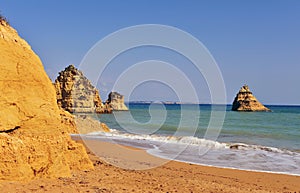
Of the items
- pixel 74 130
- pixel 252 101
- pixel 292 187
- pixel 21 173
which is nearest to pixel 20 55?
pixel 21 173

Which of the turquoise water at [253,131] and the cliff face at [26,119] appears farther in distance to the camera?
the turquoise water at [253,131]

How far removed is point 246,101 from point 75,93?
60.7 m

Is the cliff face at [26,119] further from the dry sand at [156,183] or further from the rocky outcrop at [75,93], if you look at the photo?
the rocky outcrop at [75,93]

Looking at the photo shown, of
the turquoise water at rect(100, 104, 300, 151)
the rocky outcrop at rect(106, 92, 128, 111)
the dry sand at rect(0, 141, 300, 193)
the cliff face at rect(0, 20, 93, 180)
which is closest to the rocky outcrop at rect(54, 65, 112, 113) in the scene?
the turquoise water at rect(100, 104, 300, 151)

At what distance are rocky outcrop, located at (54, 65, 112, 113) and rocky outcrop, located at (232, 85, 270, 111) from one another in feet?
A: 160

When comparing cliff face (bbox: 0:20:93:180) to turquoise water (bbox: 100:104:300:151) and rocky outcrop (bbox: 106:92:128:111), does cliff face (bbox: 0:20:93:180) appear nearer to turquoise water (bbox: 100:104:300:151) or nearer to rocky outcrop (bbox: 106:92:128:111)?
turquoise water (bbox: 100:104:300:151)

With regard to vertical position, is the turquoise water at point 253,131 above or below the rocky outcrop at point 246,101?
below

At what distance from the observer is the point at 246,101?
98062mm

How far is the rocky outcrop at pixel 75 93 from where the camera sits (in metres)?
55.5

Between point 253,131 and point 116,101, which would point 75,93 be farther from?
point 253,131

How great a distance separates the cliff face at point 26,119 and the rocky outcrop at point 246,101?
95592 millimetres

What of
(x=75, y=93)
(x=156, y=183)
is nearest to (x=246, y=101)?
(x=75, y=93)

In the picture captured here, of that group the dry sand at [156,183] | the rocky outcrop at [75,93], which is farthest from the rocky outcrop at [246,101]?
the dry sand at [156,183]

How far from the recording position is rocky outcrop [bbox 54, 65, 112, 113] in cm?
5550
